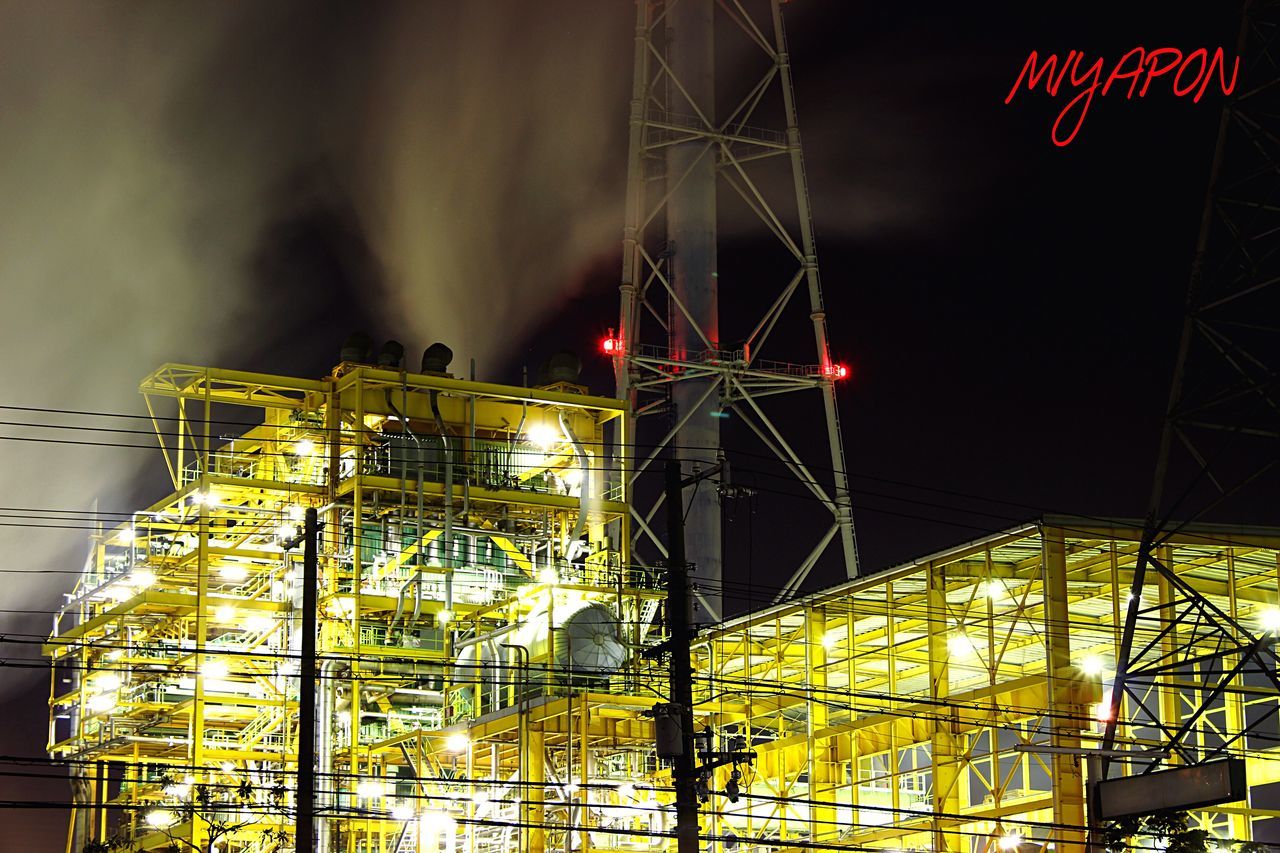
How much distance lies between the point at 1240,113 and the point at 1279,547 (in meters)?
10.6

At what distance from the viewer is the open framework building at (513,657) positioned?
4503 cm

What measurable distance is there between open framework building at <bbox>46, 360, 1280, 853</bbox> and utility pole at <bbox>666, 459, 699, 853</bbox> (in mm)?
10620

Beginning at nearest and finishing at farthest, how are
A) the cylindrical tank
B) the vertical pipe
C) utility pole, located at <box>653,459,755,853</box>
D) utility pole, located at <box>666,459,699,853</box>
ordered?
utility pole, located at <box>666,459,699,853</box> → utility pole, located at <box>653,459,755,853</box> → the cylindrical tank → the vertical pipe

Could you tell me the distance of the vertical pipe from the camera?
72.3m

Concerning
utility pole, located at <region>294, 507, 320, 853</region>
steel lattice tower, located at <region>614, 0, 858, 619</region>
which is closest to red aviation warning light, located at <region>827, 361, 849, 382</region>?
steel lattice tower, located at <region>614, 0, 858, 619</region>

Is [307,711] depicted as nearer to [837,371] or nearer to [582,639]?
[582,639]

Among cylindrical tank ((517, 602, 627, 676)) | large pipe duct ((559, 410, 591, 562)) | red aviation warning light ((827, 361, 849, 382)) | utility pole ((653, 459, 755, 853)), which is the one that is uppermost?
red aviation warning light ((827, 361, 849, 382))

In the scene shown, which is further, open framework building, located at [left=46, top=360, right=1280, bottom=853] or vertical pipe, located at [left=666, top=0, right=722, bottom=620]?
vertical pipe, located at [left=666, top=0, right=722, bottom=620]

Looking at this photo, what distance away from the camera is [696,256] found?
2953 inches

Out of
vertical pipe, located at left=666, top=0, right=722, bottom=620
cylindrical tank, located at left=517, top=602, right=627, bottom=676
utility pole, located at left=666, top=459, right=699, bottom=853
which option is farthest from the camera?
vertical pipe, located at left=666, top=0, right=722, bottom=620

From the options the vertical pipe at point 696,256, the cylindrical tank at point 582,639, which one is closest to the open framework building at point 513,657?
the cylindrical tank at point 582,639

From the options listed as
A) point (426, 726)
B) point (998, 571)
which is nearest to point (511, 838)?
point (426, 726)

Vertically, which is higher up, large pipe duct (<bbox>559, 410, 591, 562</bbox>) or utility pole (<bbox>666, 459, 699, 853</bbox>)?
large pipe duct (<bbox>559, 410, 591, 562</bbox>)

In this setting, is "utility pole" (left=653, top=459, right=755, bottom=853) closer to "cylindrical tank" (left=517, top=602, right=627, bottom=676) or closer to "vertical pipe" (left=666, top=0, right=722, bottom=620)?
"cylindrical tank" (left=517, top=602, right=627, bottom=676)
